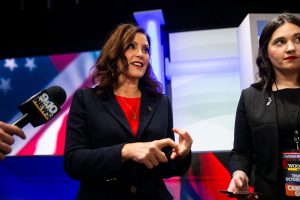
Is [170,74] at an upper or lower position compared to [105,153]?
upper

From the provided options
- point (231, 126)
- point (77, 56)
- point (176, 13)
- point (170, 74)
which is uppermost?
point (176, 13)

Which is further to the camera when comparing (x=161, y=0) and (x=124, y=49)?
(x=161, y=0)

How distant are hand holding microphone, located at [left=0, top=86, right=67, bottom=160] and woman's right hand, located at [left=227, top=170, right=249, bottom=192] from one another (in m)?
0.77

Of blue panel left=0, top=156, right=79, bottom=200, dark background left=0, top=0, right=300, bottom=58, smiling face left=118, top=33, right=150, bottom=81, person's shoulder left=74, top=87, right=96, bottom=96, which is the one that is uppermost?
dark background left=0, top=0, right=300, bottom=58

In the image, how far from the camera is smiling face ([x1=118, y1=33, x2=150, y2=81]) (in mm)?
1602

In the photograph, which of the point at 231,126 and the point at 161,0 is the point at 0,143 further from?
the point at 161,0

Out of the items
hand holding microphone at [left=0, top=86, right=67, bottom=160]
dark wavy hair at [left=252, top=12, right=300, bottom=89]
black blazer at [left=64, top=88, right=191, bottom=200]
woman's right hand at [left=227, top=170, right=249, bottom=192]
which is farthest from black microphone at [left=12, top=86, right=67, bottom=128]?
dark wavy hair at [left=252, top=12, right=300, bottom=89]

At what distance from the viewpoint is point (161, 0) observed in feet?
11.6

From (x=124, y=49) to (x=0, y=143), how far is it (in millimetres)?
882

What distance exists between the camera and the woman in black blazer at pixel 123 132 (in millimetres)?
1212

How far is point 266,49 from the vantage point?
1702 millimetres

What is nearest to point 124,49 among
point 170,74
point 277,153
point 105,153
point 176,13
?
point 105,153

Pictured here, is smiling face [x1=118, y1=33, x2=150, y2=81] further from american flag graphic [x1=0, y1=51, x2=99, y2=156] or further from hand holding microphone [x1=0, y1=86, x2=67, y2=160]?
→ american flag graphic [x1=0, y1=51, x2=99, y2=156]

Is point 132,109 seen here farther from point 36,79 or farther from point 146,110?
point 36,79
